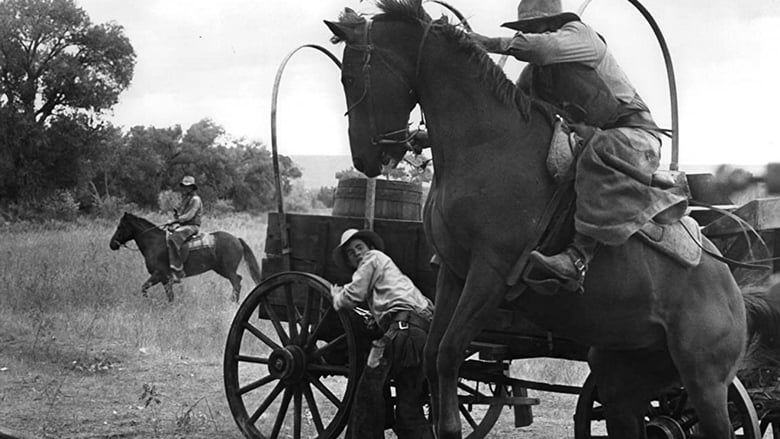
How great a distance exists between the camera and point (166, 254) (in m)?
16.3

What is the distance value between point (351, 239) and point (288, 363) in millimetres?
1058

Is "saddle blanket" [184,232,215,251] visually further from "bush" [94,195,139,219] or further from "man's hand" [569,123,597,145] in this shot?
"man's hand" [569,123,597,145]

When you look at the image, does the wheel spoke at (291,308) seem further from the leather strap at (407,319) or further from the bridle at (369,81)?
the bridle at (369,81)

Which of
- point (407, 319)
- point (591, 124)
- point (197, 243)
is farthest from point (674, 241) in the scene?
point (197, 243)

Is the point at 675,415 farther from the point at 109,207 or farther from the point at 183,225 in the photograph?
the point at 109,207

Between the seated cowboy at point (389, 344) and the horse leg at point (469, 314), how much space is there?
1.50 metres

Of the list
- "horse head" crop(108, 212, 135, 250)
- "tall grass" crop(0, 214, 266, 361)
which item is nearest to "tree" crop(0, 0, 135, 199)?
"tall grass" crop(0, 214, 266, 361)

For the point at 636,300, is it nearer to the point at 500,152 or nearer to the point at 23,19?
the point at 500,152

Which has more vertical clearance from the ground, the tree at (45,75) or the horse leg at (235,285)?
the tree at (45,75)

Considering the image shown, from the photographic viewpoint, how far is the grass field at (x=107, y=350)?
26.5 ft

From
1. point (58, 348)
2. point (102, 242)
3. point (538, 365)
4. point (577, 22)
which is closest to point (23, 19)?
point (102, 242)

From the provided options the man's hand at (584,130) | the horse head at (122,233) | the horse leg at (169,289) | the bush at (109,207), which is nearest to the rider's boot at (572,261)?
the man's hand at (584,130)

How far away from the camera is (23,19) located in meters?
16.7

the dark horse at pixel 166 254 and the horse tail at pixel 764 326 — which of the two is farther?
the dark horse at pixel 166 254
